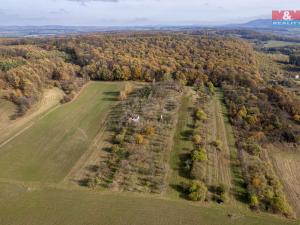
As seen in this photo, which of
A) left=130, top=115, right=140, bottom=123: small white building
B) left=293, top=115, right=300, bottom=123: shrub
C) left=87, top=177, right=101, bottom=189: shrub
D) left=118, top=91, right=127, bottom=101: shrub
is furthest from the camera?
left=118, top=91, right=127, bottom=101: shrub

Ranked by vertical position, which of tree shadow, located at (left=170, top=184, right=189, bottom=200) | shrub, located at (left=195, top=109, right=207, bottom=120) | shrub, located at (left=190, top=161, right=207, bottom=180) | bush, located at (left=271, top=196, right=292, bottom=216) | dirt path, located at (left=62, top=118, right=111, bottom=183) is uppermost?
shrub, located at (left=195, top=109, right=207, bottom=120)

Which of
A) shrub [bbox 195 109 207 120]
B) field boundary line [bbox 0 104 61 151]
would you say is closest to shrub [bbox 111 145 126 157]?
field boundary line [bbox 0 104 61 151]

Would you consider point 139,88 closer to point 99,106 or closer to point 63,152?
point 99,106

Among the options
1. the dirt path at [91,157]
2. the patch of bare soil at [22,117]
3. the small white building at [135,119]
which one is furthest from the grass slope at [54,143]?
the small white building at [135,119]

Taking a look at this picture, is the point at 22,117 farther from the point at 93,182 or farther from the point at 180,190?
the point at 180,190

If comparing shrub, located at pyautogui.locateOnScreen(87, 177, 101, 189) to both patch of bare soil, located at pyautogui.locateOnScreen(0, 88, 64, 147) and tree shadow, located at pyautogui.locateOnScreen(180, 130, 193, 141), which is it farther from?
patch of bare soil, located at pyautogui.locateOnScreen(0, 88, 64, 147)


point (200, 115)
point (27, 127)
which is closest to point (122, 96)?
point (200, 115)

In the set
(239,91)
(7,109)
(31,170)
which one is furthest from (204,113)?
(7,109)
